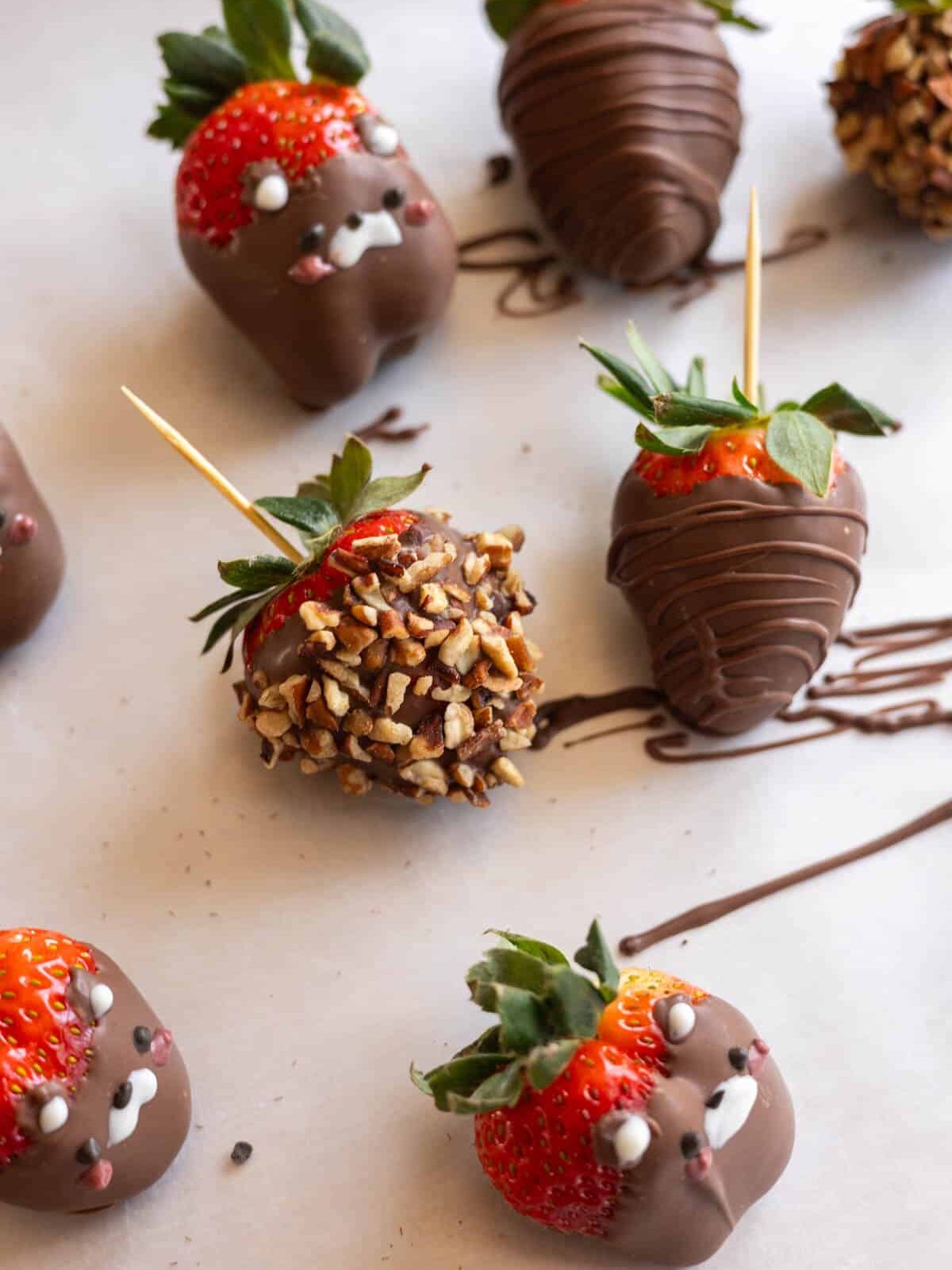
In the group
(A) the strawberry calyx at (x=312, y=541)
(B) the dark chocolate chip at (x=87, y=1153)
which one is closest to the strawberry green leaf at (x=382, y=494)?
(A) the strawberry calyx at (x=312, y=541)

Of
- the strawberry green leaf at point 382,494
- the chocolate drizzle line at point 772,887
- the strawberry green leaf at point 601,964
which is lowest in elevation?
the chocolate drizzle line at point 772,887

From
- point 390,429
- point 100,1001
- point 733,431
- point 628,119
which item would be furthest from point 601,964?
point 628,119

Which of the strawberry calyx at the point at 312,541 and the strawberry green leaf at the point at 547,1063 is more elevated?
the strawberry calyx at the point at 312,541

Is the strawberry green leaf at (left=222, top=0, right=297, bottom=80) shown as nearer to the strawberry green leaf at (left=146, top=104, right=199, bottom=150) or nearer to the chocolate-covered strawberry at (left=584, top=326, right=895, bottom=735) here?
the strawberry green leaf at (left=146, top=104, right=199, bottom=150)

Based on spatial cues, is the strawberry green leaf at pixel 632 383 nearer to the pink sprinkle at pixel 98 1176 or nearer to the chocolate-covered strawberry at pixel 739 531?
the chocolate-covered strawberry at pixel 739 531

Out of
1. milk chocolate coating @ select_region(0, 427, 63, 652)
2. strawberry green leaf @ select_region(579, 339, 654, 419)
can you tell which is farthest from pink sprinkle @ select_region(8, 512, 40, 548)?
strawberry green leaf @ select_region(579, 339, 654, 419)

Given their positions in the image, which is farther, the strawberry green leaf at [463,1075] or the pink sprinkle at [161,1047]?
the pink sprinkle at [161,1047]
